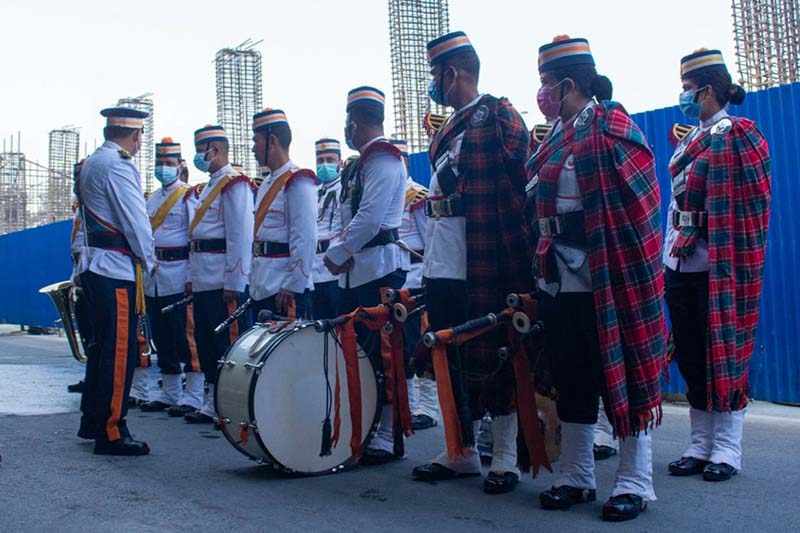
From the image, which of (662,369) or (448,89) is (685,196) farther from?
(448,89)

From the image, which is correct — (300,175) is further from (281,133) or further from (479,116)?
(479,116)

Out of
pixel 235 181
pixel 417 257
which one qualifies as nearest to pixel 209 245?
pixel 235 181

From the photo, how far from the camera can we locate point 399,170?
5.45 m

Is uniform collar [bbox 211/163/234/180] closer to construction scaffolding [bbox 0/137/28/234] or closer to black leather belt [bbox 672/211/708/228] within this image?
black leather belt [bbox 672/211/708/228]

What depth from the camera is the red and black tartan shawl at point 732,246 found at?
4832 mm

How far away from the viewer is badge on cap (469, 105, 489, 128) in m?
4.69

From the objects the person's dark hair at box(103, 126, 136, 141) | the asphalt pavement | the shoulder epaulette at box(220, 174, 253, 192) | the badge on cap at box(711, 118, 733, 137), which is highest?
the person's dark hair at box(103, 126, 136, 141)

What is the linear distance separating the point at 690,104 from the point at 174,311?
15.1 ft

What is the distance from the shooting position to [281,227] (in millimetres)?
6535

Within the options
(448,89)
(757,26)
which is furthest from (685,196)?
(757,26)

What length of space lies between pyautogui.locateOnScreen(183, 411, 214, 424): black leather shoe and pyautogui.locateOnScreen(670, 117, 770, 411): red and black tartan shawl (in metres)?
3.95

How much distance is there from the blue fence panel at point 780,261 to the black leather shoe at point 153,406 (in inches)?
198

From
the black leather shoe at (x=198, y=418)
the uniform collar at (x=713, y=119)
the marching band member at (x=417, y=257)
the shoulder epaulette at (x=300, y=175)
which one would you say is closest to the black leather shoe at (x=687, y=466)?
the uniform collar at (x=713, y=119)

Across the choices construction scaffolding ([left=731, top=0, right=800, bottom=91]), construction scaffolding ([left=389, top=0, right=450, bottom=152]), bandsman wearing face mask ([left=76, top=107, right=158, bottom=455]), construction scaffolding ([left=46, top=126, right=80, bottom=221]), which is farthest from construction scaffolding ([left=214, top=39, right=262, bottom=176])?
bandsman wearing face mask ([left=76, top=107, right=158, bottom=455])
